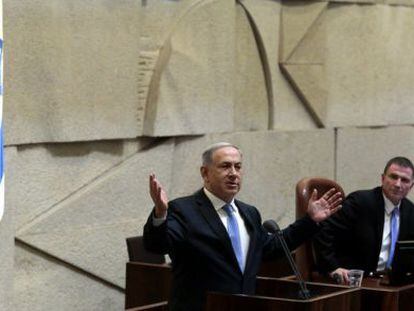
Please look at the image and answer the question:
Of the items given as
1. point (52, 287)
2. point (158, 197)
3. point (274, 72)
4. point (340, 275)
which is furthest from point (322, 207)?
point (274, 72)

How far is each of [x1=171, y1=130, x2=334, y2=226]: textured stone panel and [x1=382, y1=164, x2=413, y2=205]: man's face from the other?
1.47 m

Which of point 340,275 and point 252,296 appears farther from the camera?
point 340,275

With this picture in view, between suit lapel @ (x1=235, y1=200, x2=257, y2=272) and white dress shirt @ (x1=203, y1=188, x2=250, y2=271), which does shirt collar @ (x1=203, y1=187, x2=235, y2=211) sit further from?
suit lapel @ (x1=235, y1=200, x2=257, y2=272)

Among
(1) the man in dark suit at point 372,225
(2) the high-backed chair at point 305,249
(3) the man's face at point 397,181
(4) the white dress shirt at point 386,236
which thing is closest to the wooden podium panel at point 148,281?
(2) the high-backed chair at point 305,249

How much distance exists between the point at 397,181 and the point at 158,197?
2.31 metres

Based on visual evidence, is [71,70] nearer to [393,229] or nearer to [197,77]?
[197,77]

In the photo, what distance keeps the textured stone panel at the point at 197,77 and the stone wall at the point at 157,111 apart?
0.04ft

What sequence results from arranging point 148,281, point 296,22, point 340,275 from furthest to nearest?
point 296,22, point 148,281, point 340,275

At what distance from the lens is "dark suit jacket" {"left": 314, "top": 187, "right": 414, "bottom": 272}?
6.69 metres

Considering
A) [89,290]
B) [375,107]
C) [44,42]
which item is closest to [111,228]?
[89,290]

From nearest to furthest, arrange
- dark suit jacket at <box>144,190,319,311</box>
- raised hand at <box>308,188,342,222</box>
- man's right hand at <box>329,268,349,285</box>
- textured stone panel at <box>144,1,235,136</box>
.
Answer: dark suit jacket at <box>144,190,319,311</box>
raised hand at <box>308,188,342,222</box>
man's right hand at <box>329,268,349,285</box>
textured stone panel at <box>144,1,235,136</box>

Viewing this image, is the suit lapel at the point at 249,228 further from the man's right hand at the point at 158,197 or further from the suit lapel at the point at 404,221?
the suit lapel at the point at 404,221

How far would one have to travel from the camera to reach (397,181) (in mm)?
6656

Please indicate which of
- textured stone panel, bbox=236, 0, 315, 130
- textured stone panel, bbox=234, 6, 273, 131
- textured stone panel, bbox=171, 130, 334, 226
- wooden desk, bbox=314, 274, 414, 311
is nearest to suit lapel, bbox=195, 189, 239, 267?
wooden desk, bbox=314, 274, 414, 311
